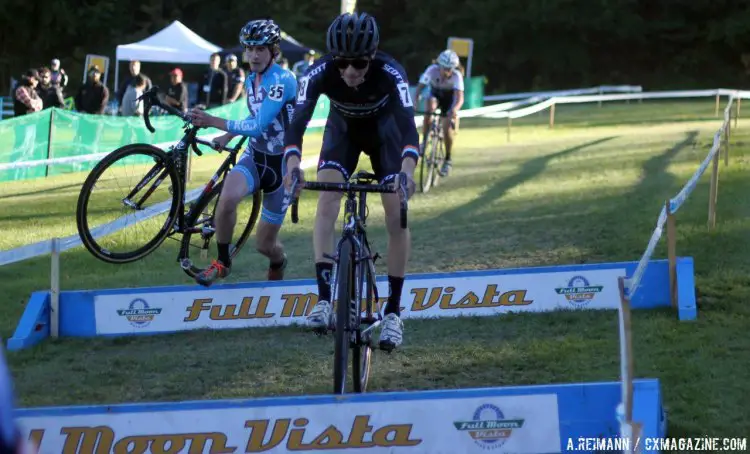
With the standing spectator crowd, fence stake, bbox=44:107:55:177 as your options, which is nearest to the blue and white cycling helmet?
the standing spectator crowd

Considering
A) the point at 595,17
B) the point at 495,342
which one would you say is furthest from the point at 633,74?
the point at 495,342

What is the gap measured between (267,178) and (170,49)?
28.0 m

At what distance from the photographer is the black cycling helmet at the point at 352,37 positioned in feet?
20.4

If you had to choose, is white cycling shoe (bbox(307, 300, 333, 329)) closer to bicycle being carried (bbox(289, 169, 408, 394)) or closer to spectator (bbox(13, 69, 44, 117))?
bicycle being carried (bbox(289, 169, 408, 394))

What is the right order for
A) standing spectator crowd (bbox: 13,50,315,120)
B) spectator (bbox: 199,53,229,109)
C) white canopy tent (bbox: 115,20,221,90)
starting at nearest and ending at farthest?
standing spectator crowd (bbox: 13,50,315,120) < spectator (bbox: 199,53,229,109) < white canopy tent (bbox: 115,20,221,90)

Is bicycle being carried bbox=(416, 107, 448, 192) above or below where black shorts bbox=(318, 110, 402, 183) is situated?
below

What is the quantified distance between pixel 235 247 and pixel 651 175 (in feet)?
33.5

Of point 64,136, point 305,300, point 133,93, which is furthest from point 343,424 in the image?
point 133,93

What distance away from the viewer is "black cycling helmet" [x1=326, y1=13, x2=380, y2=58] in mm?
6230

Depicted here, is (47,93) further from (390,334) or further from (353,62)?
(390,334)

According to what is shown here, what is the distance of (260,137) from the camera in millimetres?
8781

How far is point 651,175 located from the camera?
59.2ft

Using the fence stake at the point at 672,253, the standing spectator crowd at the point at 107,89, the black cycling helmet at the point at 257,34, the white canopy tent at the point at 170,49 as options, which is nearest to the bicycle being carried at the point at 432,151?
the standing spectator crowd at the point at 107,89

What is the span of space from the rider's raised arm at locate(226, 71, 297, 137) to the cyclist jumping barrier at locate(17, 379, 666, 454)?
3.72m
